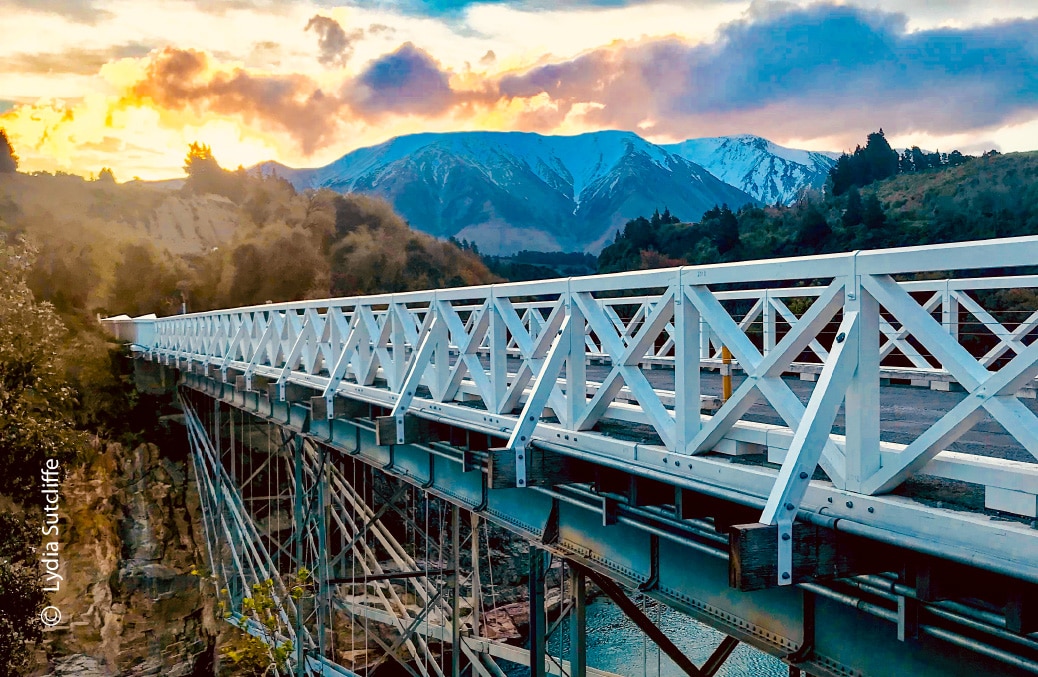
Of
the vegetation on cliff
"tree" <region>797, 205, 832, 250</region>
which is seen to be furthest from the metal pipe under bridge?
"tree" <region>797, 205, 832, 250</region>

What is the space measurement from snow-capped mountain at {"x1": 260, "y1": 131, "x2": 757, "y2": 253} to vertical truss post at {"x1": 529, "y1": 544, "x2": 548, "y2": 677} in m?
127

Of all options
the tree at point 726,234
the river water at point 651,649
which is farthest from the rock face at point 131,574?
the tree at point 726,234

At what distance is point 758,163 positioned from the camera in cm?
16375

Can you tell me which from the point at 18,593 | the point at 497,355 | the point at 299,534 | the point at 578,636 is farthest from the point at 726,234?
the point at 578,636

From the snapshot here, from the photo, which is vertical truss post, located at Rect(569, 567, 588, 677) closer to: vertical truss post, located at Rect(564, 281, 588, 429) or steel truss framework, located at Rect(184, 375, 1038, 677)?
steel truss framework, located at Rect(184, 375, 1038, 677)

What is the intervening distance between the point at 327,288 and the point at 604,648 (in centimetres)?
4002

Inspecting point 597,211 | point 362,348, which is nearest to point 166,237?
point 597,211

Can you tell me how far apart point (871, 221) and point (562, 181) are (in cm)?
12573

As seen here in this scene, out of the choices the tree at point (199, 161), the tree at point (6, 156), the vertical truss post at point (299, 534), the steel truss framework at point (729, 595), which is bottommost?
the vertical truss post at point (299, 534)

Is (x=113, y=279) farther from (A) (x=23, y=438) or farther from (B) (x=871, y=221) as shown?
(B) (x=871, y=221)

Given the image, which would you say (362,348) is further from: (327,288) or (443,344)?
(327,288)

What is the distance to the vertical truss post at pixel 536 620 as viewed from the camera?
616 centimetres

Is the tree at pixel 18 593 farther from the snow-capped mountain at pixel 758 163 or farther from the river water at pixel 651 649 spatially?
the snow-capped mountain at pixel 758 163

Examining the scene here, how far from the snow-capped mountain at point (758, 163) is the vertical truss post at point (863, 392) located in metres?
153
